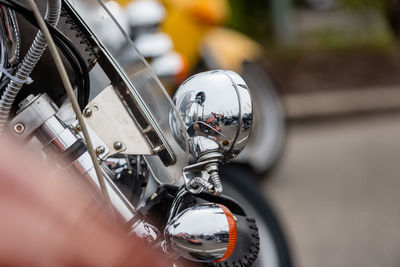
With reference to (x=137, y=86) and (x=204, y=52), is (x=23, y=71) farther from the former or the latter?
(x=204, y=52)

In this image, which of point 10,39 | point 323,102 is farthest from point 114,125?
point 323,102

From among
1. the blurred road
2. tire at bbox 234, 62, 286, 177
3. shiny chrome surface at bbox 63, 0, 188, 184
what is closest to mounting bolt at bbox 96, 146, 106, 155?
shiny chrome surface at bbox 63, 0, 188, 184

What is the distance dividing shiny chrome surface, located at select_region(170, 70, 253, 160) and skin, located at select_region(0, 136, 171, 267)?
35 cm

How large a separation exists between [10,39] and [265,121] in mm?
3729

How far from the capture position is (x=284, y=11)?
7.72 m

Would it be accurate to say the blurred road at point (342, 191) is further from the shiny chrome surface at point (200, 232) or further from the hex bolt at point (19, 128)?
the hex bolt at point (19, 128)

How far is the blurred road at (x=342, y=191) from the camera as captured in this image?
361cm

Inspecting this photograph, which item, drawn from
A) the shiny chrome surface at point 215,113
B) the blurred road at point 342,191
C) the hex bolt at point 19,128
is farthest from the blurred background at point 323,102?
the hex bolt at point 19,128

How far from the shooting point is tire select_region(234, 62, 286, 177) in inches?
194

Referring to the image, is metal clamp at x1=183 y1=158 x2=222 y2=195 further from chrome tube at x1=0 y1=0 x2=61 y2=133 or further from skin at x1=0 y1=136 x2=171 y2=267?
chrome tube at x1=0 y1=0 x2=61 y2=133

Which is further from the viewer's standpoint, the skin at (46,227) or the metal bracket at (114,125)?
the metal bracket at (114,125)

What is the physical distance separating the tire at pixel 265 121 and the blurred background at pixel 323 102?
0.02 m

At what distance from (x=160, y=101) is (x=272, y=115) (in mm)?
3591

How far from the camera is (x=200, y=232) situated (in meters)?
1.32
